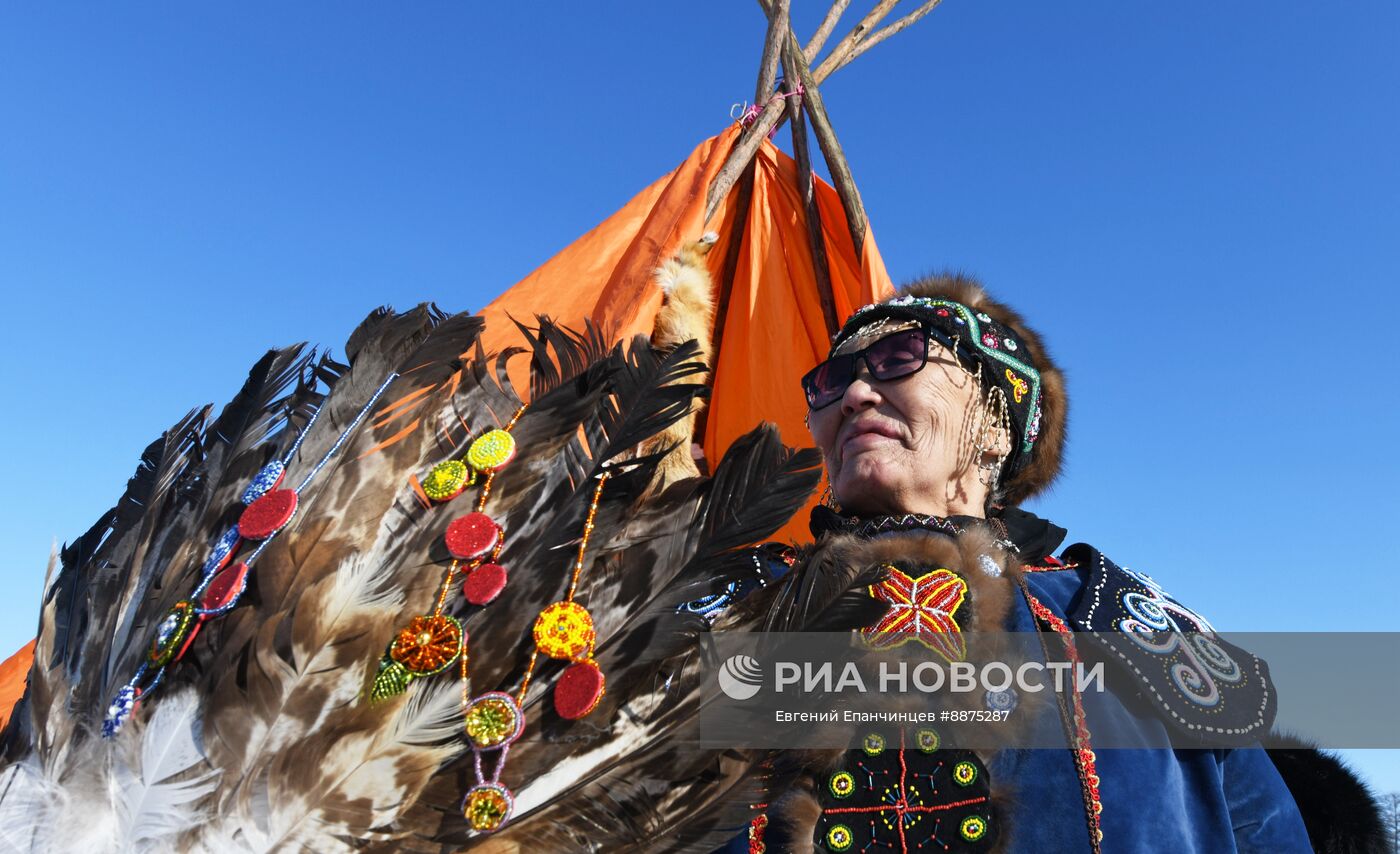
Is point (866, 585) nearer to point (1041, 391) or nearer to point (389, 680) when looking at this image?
point (389, 680)

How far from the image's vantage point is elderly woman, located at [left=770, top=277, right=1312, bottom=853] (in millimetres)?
1568

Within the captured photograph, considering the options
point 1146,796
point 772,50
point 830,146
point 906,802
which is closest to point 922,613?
point 906,802

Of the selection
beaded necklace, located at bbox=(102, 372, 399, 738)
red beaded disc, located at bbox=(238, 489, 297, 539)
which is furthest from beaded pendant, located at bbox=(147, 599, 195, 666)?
red beaded disc, located at bbox=(238, 489, 297, 539)

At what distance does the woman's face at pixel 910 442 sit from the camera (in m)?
2.12

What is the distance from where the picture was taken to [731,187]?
12.7ft

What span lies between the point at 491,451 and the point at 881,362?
1128 mm

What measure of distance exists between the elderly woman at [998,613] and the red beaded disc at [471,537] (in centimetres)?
47

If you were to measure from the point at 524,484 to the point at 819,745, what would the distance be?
1.93 ft

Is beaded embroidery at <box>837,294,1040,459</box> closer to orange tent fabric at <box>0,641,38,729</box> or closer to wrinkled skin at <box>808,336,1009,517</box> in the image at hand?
wrinkled skin at <box>808,336,1009,517</box>

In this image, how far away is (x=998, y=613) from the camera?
1.69 meters

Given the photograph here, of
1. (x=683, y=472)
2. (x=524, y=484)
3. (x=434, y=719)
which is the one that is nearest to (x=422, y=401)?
(x=524, y=484)

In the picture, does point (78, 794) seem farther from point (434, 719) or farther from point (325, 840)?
point (434, 719)

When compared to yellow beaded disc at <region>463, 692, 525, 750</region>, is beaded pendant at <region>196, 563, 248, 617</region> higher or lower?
higher

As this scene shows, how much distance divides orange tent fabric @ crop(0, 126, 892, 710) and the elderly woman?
3.41 feet
